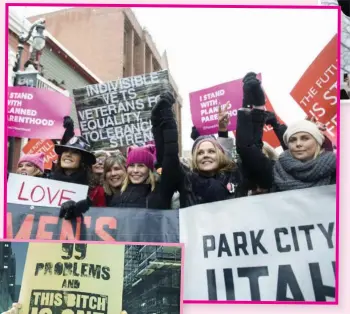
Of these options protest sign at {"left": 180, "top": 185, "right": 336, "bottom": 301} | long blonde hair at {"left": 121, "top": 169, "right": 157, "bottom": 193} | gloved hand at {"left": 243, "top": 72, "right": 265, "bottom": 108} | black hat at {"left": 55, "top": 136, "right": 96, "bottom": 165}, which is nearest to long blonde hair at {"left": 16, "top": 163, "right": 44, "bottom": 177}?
black hat at {"left": 55, "top": 136, "right": 96, "bottom": 165}

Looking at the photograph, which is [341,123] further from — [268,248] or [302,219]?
[268,248]

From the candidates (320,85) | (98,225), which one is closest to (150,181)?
(98,225)

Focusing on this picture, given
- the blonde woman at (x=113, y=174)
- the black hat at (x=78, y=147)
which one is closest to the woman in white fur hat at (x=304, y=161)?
the blonde woman at (x=113, y=174)

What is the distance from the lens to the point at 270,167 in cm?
200

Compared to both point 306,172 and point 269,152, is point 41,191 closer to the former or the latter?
point 269,152

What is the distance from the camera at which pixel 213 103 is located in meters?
2.03

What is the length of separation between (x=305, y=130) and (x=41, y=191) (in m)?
1.11

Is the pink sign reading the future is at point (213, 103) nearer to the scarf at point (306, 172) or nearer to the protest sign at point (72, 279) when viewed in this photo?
the scarf at point (306, 172)

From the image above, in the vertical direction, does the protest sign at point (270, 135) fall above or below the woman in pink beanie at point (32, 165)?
above

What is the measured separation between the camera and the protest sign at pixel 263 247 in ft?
6.46

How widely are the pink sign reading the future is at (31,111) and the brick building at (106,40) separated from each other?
0.22 meters

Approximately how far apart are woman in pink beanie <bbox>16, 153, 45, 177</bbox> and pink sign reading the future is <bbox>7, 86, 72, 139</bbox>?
9cm

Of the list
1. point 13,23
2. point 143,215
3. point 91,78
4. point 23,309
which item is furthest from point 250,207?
point 13,23

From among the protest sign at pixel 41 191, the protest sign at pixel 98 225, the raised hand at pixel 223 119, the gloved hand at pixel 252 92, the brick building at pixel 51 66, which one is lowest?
the protest sign at pixel 98 225
